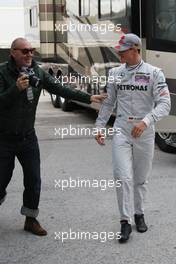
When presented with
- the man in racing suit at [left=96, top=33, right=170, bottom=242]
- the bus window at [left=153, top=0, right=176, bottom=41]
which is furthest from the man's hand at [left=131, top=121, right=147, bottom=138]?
the bus window at [left=153, top=0, right=176, bottom=41]

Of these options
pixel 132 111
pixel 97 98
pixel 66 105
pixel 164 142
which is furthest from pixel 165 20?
pixel 66 105

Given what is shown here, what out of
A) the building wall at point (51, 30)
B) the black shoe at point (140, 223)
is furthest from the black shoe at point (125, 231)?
the building wall at point (51, 30)

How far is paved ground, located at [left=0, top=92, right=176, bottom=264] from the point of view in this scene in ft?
14.8

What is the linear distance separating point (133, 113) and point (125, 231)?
1005 millimetres

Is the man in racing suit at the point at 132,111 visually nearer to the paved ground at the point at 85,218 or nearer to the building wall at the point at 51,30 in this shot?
the paved ground at the point at 85,218

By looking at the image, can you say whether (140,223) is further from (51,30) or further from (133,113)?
(51,30)

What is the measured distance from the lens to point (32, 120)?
4.84 m

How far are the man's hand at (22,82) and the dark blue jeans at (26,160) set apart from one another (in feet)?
1.74

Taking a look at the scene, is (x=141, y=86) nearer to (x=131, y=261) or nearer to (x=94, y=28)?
(x=131, y=261)

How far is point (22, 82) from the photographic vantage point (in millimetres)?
Answer: 4398

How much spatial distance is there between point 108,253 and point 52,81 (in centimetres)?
154

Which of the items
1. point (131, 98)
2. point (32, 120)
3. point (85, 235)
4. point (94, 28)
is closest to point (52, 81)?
point (32, 120)

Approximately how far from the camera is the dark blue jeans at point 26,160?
4816mm

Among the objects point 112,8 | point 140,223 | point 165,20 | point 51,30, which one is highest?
point 112,8
